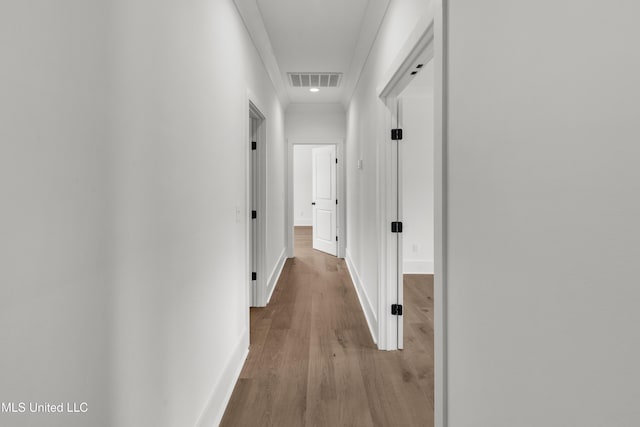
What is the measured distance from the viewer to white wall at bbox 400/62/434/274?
505 cm

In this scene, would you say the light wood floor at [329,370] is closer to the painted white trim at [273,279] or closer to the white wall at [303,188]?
the painted white trim at [273,279]

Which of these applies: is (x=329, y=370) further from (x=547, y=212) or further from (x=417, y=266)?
(x=417, y=266)

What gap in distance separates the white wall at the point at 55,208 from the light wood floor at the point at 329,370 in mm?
1279

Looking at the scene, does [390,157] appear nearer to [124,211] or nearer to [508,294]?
[508,294]

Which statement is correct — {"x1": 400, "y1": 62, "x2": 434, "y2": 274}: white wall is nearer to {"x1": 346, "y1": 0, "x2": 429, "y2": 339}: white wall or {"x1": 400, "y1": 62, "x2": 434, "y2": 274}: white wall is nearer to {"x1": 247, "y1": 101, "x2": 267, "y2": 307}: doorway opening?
{"x1": 346, "y1": 0, "x2": 429, "y2": 339}: white wall

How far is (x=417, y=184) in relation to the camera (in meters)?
5.11

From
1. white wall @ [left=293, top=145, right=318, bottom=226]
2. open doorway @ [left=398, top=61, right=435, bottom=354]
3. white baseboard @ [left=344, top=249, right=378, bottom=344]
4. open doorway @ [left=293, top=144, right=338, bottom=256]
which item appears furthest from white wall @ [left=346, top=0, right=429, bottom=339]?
white wall @ [left=293, top=145, right=318, bottom=226]

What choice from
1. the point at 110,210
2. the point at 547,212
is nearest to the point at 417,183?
the point at 547,212

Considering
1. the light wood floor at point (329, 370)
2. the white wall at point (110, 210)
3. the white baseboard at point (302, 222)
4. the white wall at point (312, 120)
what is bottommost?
the light wood floor at point (329, 370)

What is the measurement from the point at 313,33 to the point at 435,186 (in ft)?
7.93

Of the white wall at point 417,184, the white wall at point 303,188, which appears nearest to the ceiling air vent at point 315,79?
the white wall at point 417,184

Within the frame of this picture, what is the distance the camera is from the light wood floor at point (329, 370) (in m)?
1.92

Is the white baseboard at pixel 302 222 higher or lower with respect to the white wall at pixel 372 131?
lower

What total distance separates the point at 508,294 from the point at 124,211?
111cm
